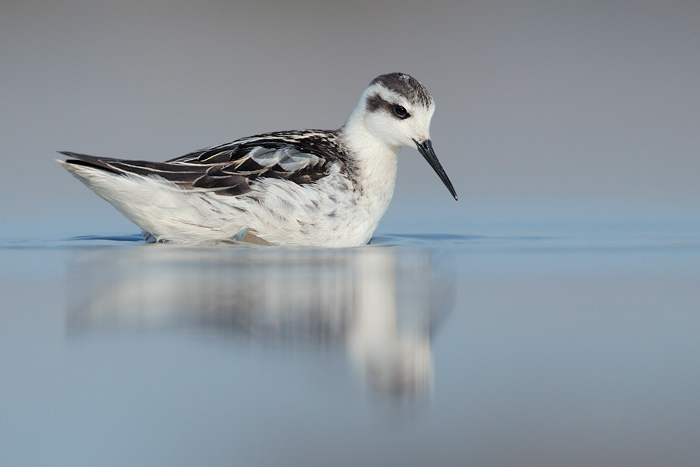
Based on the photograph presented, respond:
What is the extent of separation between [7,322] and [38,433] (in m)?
1.40

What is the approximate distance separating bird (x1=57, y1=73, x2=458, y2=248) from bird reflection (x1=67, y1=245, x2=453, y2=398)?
762mm

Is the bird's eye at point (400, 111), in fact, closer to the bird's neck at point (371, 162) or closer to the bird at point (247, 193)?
the bird at point (247, 193)

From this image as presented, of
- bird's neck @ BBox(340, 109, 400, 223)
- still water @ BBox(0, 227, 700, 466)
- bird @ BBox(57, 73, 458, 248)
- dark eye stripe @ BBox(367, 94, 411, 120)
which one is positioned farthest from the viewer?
dark eye stripe @ BBox(367, 94, 411, 120)

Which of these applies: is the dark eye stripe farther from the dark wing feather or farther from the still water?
the still water

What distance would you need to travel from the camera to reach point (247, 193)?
21.6 feet

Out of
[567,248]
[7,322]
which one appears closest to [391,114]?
[567,248]

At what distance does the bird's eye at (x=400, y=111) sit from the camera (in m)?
7.11

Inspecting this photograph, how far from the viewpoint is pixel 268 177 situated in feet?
21.8

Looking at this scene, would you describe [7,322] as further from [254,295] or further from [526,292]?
[526,292]

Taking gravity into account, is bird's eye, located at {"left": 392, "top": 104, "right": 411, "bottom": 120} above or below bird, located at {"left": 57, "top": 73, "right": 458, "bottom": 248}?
above

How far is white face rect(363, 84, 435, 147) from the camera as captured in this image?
7098 millimetres

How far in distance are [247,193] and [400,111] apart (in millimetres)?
1432

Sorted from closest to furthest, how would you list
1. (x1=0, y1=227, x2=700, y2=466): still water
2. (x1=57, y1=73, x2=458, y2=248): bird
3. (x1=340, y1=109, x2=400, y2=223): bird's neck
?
1. (x1=0, y1=227, x2=700, y2=466): still water
2. (x1=57, y1=73, x2=458, y2=248): bird
3. (x1=340, y1=109, x2=400, y2=223): bird's neck

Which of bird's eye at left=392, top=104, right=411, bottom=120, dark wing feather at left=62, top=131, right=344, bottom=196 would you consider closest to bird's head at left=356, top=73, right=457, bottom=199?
bird's eye at left=392, top=104, right=411, bottom=120
